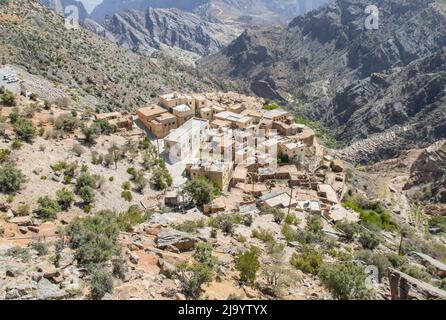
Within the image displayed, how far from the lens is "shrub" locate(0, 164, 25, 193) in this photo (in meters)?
23.1

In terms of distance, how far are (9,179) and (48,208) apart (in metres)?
3.23

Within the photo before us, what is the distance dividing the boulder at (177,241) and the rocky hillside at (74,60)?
35.2m

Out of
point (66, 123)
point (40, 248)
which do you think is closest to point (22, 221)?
point (40, 248)

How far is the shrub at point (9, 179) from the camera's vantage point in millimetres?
23094

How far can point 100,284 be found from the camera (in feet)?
38.2

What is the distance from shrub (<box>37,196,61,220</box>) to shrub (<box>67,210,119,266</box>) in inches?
195

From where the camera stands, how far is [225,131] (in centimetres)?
4362

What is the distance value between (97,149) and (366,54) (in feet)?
483

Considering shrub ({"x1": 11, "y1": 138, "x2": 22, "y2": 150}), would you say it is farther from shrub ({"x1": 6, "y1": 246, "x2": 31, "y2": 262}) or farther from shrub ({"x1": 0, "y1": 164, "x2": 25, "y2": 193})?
shrub ({"x1": 6, "y1": 246, "x2": 31, "y2": 262})

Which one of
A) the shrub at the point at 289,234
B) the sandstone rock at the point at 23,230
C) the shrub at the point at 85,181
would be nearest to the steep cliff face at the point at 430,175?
the shrub at the point at 289,234

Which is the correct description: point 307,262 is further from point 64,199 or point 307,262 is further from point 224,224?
point 64,199

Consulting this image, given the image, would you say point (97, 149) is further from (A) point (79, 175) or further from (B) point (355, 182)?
(B) point (355, 182)

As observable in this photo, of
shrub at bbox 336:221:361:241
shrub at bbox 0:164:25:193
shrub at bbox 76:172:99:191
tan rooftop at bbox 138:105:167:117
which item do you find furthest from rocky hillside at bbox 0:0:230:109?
shrub at bbox 336:221:361:241

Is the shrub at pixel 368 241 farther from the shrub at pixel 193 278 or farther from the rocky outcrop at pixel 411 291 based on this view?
the shrub at pixel 193 278
